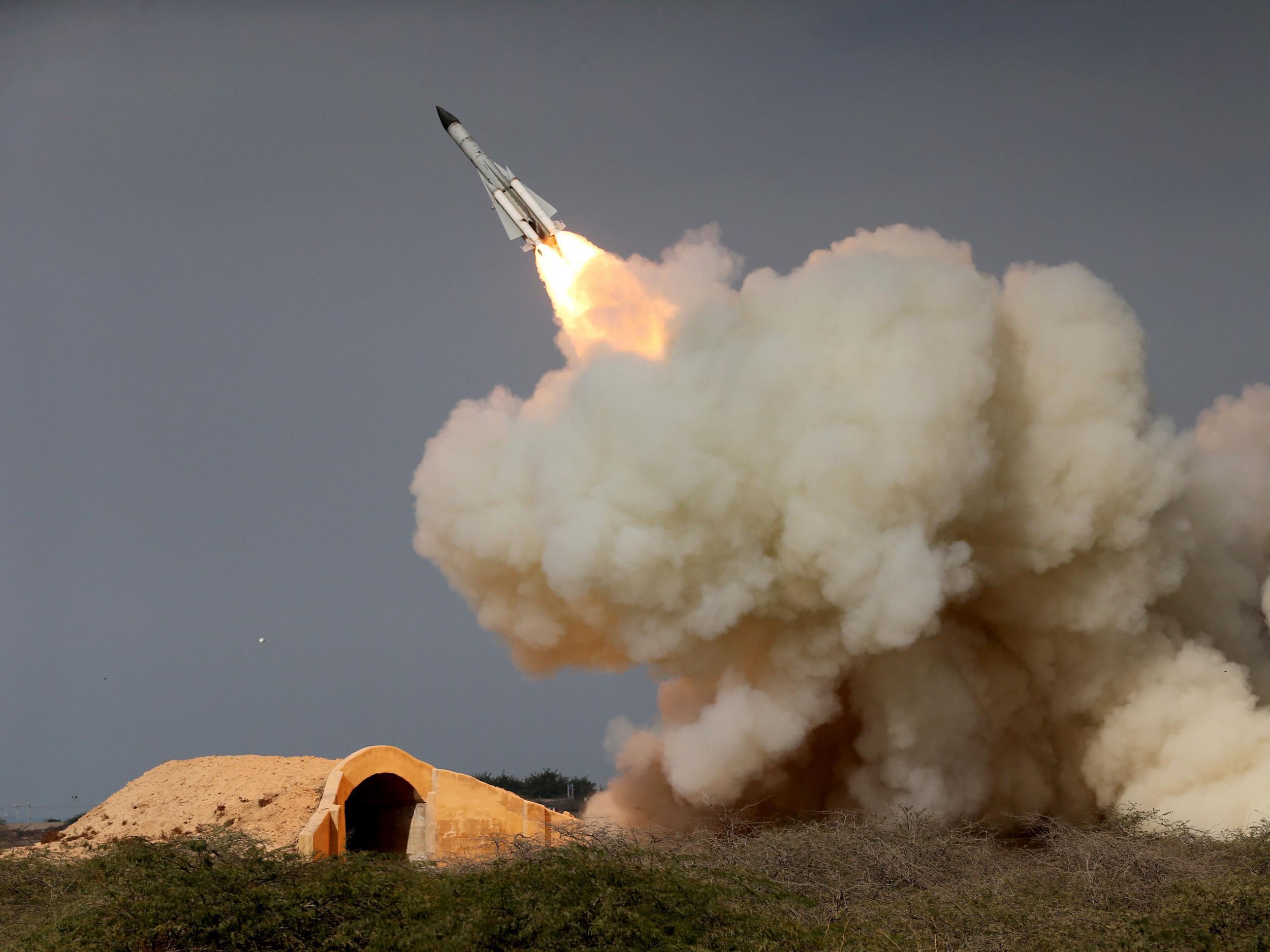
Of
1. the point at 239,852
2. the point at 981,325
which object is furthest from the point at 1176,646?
the point at 239,852

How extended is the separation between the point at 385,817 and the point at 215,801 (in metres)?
3.50

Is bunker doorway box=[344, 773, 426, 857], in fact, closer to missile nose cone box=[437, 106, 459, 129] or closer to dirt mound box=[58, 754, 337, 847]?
dirt mound box=[58, 754, 337, 847]

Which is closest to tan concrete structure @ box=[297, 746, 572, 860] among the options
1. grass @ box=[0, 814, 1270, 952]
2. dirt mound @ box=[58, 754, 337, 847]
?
dirt mound @ box=[58, 754, 337, 847]

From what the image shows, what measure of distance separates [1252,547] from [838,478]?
13703 mm

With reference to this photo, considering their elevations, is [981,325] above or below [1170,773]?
above

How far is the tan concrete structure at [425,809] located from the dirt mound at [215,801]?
82 centimetres

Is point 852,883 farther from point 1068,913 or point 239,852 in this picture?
point 239,852

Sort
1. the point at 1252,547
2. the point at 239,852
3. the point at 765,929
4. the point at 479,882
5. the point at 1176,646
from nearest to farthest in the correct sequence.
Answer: the point at 765,929 < the point at 479,882 < the point at 239,852 < the point at 1176,646 < the point at 1252,547

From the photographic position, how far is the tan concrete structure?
23875mm

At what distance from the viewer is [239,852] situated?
59.1 feet

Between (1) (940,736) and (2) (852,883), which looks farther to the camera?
(1) (940,736)

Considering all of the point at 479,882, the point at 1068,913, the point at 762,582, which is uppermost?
the point at 762,582

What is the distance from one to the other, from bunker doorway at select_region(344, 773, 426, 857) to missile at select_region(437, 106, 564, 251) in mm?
12168

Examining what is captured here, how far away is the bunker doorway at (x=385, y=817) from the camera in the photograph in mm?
24938
